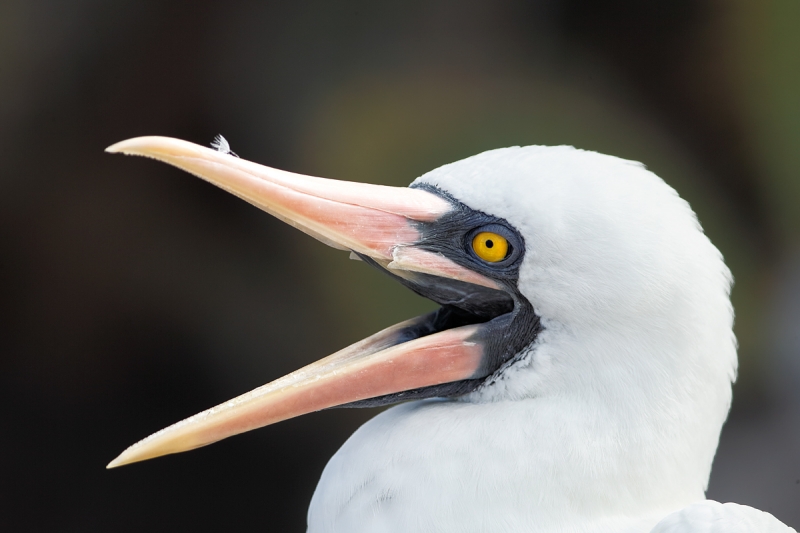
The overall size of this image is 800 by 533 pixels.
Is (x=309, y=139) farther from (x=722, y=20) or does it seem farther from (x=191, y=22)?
(x=722, y=20)

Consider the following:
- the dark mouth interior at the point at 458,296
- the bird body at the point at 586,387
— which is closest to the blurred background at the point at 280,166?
the dark mouth interior at the point at 458,296

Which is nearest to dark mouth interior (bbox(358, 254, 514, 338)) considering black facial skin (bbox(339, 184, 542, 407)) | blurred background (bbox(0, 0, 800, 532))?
black facial skin (bbox(339, 184, 542, 407))

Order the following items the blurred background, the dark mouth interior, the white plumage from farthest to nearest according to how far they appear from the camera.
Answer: the blurred background
the dark mouth interior
the white plumage

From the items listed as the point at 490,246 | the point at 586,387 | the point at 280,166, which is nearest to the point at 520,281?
the point at 490,246

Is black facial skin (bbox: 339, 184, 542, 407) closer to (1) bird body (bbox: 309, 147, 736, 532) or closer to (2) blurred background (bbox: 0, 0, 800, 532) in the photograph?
(1) bird body (bbox: 309, 147, 736, 532)

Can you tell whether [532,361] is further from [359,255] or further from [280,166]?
[280,166]

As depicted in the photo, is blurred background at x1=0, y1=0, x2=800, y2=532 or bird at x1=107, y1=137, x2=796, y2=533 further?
blurred background at x1=0, y1=0, x2=800, y2=532

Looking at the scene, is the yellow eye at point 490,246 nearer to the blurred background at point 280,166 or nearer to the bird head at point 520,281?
the bird head at point 520,281
